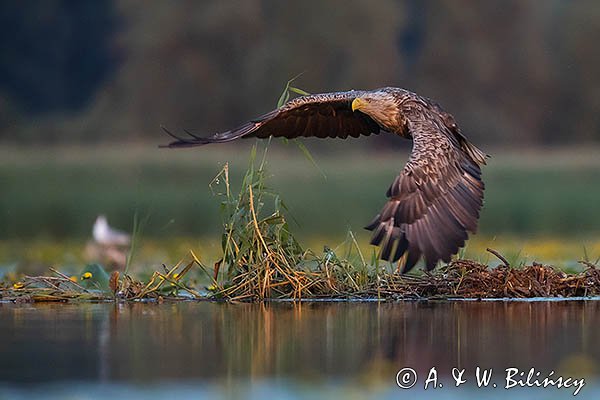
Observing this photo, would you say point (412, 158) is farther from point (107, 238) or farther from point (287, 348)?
point (107, 238)

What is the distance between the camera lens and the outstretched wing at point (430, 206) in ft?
29.3

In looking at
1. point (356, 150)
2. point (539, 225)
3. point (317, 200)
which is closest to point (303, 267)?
point (539, 225)

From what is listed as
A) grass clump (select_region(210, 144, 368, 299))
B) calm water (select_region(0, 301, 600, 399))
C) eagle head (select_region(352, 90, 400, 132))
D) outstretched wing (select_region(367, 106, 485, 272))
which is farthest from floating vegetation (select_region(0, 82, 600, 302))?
eagle head (select_region(352, 90, 400, 132))

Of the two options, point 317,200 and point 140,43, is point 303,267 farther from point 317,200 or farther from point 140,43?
point 140,43

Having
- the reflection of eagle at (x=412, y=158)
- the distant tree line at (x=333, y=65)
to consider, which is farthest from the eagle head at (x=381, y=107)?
the distant tree line at (x=333, y=65)

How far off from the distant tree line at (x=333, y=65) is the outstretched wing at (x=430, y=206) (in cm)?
2730

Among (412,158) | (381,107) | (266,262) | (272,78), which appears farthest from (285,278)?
(272,78)

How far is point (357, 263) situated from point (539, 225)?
27.2ft

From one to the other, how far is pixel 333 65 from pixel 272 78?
176 centimetres

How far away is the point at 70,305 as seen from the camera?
998cm

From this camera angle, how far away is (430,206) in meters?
9.18

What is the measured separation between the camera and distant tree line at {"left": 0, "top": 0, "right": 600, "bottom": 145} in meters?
38.9

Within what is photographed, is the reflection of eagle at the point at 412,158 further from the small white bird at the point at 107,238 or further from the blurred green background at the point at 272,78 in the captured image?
the blurred green background at the point at 272,78

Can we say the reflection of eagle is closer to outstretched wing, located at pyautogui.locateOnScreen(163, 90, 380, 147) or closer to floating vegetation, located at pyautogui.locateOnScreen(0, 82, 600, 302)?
outstretched wing, located at pyautogui.locateOnScreen(163, 90, 380, 147)
